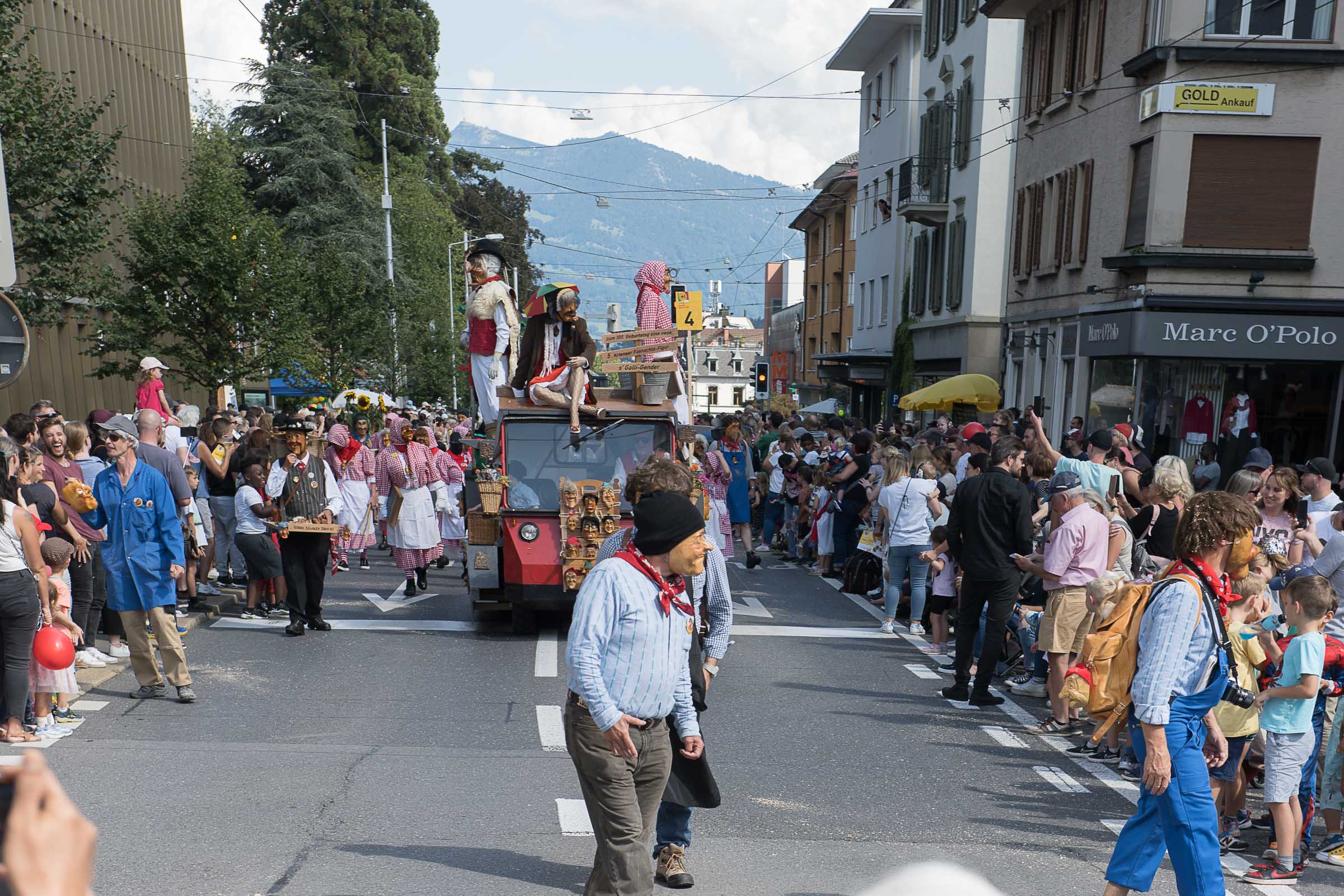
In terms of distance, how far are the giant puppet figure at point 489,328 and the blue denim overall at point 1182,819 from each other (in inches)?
337

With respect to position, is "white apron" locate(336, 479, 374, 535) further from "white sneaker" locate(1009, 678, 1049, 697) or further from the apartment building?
the apartment building

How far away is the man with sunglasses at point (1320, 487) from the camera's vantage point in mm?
9031

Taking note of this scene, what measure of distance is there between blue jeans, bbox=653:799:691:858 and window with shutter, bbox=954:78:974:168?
27.4 m

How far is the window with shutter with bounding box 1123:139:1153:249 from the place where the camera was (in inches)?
765

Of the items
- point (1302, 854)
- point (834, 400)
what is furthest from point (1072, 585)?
point (834, 400)

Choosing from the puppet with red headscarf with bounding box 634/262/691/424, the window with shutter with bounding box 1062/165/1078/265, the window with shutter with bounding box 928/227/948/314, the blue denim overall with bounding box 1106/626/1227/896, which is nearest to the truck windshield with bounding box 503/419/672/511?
the puppet with red headscarf with bounding box 634/262/691/424

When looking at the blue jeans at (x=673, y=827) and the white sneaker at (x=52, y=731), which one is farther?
the white sneaker at (x=52, y=731)

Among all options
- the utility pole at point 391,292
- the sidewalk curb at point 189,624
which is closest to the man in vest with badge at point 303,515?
the sidewalk curb at point 189,624

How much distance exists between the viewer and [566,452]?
11.7m

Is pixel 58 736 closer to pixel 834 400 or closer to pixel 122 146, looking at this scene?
pixel 122 146

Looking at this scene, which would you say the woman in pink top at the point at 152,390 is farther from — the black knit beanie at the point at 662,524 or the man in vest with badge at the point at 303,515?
the black knit beanie at the point at 662,524

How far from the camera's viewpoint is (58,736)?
7.51m

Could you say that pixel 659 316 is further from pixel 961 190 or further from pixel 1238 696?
pixel 961 190

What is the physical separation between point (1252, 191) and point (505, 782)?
1694 centimetres
